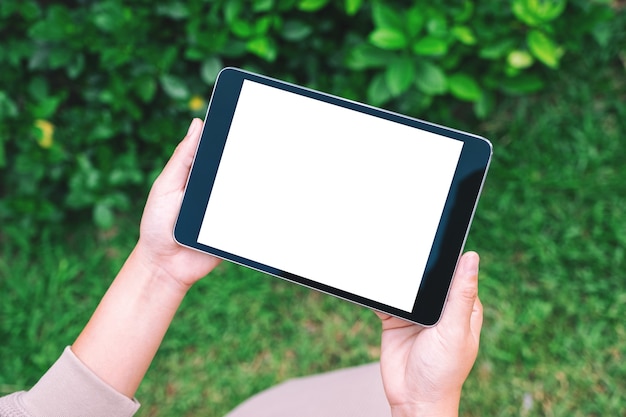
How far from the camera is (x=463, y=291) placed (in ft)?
4.11

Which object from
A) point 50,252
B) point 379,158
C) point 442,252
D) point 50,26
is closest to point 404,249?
point 442,252

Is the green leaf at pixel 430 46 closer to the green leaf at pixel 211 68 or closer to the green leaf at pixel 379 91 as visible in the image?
the green leaf at pixel 379 91

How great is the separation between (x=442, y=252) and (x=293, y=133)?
479 mm

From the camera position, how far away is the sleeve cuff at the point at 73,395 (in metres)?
1.29

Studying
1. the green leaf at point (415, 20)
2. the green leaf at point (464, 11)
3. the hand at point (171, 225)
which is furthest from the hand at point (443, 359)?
the green leaf at point (464, 11)

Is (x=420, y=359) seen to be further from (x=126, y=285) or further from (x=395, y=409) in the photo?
(x=126, y=285)

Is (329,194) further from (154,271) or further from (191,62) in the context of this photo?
(191,62)

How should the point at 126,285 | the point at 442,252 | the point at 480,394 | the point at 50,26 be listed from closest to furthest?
the point at 442,252 → the point at 126,285 → the point at 50,26 → the point at 480,394

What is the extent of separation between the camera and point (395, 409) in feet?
4.47

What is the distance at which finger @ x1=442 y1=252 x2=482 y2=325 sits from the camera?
125cm

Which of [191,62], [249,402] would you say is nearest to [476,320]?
[249,402]

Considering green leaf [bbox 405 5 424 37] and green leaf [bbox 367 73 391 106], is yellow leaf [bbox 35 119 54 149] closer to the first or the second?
green leaf [bbox 367 73 391 106]

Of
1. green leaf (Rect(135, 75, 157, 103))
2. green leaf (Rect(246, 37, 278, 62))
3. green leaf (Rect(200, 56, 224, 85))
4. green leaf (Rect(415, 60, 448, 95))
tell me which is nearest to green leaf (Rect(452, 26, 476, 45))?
green leaf (Rect(415, 60, 448, 95))

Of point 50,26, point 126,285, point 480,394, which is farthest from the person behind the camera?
point 480,394
